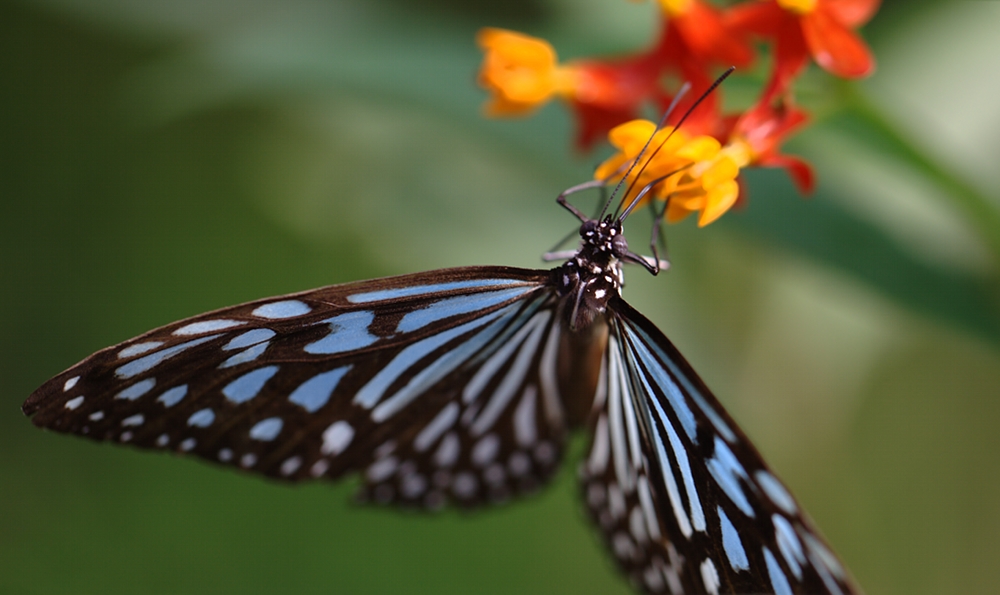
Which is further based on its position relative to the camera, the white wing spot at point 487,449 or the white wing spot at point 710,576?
the white wing spot at point 487,449

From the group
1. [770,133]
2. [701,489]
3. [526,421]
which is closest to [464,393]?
[526,421]

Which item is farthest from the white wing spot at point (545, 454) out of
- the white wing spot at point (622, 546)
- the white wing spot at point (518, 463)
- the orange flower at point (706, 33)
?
the orange flower at point (706, 33)

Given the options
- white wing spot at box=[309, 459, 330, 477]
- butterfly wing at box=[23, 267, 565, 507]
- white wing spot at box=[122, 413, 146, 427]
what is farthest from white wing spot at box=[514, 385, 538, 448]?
white wing spot at box=[122, 413, 146, 427]

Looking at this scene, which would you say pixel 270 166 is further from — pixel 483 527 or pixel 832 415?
pixel 832 415

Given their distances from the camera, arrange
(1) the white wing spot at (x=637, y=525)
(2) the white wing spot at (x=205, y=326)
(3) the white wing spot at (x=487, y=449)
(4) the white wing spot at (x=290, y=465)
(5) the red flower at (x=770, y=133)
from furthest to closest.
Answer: (3) the white wing spot at (x=487, y=449)
(1) the white wing spot at (x=637, y=525)
(4) the white wing spot at (x=290, y=465)
(5) the red flower at (x=770, y=133)
(2) the white wing spot at (x=205, y=326)

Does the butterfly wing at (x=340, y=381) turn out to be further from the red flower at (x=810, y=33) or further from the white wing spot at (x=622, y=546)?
the red flower at (x=810, y=33)

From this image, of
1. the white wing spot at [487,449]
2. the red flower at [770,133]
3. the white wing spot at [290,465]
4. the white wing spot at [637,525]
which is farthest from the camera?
the white wing spot at [487,449]

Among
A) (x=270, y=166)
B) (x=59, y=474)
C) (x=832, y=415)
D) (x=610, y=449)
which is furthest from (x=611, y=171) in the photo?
(x=59, y=474)
